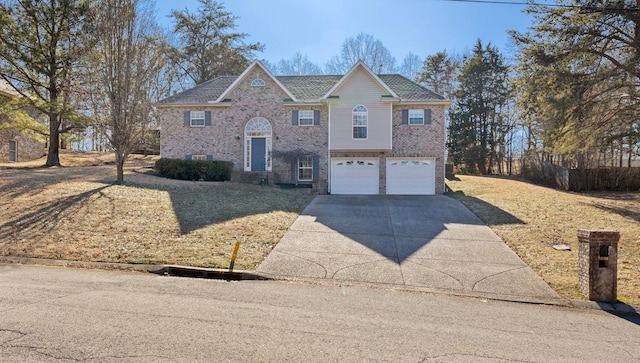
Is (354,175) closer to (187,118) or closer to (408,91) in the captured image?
(408,91)

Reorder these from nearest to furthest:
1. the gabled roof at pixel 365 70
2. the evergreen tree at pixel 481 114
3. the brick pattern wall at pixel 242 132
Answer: the gabled roof at pixel 365 70
the brick pattern wall at pixel 242 132
the evergreen tree at pixel 481 114

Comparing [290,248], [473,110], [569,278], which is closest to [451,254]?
[569,278]

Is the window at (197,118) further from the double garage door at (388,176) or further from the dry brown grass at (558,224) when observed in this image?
the dry brown grass at (558,224)

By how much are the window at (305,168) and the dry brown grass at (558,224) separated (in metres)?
8.09

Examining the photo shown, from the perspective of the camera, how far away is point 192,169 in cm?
1906

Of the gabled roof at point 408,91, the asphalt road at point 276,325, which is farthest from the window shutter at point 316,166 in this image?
the asphalt road at point 276,325

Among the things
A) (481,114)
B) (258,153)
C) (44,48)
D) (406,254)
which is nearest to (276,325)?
(406,254)

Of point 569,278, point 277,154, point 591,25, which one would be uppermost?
point 591,25

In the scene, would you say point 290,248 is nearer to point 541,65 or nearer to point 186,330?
point 186,330

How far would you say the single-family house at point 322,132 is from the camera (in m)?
20.2

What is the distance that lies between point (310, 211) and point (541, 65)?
43.6 ft

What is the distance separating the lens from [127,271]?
7.25m

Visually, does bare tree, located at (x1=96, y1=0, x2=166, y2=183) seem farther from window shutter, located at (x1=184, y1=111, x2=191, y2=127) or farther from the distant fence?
the distant fence

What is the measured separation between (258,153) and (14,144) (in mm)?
19385
